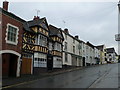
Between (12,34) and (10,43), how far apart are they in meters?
1.22

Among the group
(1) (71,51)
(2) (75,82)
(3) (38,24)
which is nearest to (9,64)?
(3) (38,24)

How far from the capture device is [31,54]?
24.8 meters

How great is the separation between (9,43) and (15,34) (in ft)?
5.75

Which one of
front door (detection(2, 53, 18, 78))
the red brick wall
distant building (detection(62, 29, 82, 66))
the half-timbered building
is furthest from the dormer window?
distant building (detection(62, 29, 82, 66))

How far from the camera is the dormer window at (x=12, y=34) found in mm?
19305

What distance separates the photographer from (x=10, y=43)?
1947 cm

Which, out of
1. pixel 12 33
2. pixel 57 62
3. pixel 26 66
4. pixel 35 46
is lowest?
pixel 26 66

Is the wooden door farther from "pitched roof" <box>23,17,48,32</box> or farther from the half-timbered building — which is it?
"pitched roof" <box>23,17,48,32</box>

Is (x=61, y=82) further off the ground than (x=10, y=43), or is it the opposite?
(x=10, y=43)

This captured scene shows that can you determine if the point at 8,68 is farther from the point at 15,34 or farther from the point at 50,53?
the point at 50,53

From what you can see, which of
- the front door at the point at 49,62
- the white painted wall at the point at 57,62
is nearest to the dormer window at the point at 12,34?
the front door at the point at 49,62

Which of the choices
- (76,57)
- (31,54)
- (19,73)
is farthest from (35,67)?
(76,57)

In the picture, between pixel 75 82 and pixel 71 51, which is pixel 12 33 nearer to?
pixel 75 82

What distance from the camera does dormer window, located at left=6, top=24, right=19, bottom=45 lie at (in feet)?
63.3
